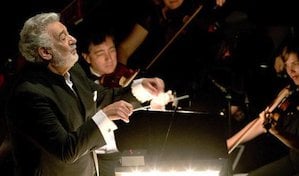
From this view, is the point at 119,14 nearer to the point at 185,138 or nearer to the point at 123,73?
the point at 123,73

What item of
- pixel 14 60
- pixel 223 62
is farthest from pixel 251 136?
pixel 14 60

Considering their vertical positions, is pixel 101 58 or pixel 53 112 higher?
pixel 101 58

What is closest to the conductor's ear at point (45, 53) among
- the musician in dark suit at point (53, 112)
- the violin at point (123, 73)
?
the musician in dark suit at point (53, 112)

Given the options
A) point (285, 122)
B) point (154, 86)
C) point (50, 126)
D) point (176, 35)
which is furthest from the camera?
point (176, 35)

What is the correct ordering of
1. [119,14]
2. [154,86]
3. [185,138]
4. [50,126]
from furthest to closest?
[119,14] < [154,86] < [185,138] < [50,126]

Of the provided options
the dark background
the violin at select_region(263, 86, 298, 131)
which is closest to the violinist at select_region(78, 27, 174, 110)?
the dark background

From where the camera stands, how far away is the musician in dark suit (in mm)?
2271

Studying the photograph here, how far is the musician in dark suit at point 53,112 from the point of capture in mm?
2271

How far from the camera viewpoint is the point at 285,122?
4086 millimetres

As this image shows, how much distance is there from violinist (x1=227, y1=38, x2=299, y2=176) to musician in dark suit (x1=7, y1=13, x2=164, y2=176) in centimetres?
160

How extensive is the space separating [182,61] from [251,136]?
1065 mm

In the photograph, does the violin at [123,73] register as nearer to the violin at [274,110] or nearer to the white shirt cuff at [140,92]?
the violin at [274,110]

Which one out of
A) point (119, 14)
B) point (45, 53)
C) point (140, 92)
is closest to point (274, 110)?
point (140, 92)

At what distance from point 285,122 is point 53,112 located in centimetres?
240
